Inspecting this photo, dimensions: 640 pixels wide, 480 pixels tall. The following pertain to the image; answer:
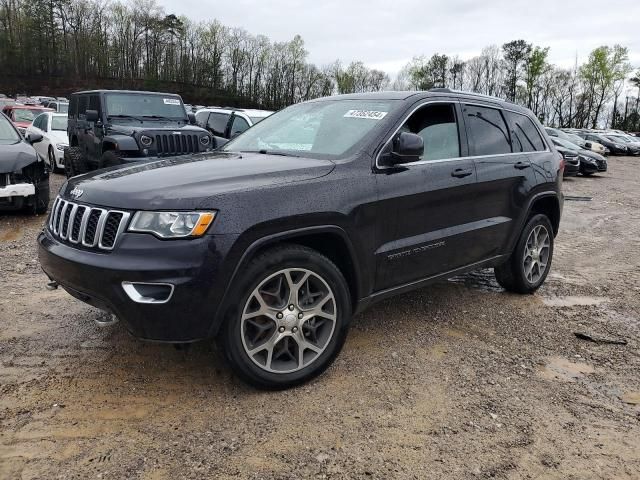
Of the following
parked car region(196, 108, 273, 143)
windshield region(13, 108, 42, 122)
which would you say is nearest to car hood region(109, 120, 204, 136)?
A: parked car region(196, 108, 273, 143)

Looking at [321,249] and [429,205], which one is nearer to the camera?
[321,249]

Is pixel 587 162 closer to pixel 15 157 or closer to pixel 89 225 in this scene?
pixel 15 157

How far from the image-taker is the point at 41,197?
7.95 meters

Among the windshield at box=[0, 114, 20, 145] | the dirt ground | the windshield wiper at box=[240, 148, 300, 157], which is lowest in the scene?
the dirt ground

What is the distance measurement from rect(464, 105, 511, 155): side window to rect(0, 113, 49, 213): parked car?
6139mm

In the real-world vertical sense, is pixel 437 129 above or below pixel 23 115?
above

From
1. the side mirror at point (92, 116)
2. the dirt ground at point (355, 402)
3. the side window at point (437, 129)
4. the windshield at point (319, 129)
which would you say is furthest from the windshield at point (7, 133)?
the side window at point (437, 129)

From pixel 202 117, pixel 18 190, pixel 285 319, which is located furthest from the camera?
pixel 202 117

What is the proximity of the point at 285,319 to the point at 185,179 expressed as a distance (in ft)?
3.20

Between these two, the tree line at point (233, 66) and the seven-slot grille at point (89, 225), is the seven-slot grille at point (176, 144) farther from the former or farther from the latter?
Result: the tree line at point (233, 66)

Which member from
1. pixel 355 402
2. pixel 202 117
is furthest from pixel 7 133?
pixel 355 402

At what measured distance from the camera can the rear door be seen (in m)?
4.39

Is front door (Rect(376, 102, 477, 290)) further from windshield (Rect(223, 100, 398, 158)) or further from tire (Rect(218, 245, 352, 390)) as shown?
tire (Rect(218, 245, 352, 390))

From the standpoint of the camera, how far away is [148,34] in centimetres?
7856
